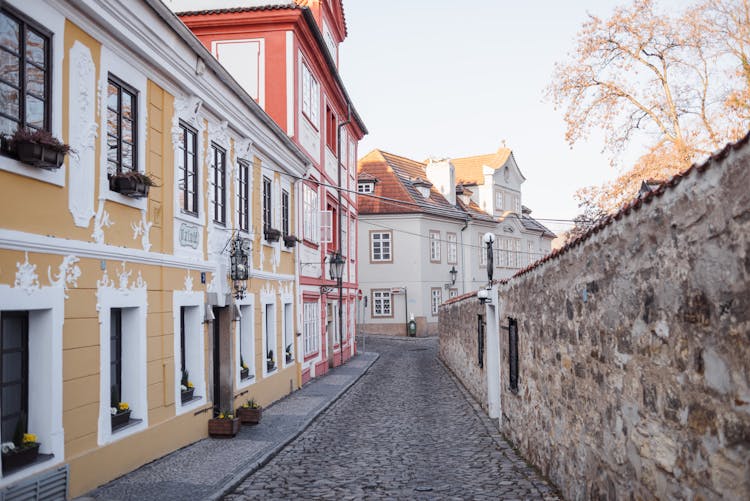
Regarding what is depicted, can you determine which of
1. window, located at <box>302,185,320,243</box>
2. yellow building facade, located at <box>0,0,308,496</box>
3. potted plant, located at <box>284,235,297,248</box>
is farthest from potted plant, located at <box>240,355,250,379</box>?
window, located at <box>302,185,320,243</box>

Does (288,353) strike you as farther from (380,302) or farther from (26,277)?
(380,302)

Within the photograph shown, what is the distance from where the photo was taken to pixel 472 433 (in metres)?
11.8

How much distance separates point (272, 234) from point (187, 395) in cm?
545

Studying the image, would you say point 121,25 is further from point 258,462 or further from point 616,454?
point 616,454

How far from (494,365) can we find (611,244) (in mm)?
7597

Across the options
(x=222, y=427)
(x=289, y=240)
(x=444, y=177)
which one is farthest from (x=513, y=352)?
(x=444, y=177)

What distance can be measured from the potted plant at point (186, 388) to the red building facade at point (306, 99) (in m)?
7.71

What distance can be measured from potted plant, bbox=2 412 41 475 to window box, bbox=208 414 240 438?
476 centimetres

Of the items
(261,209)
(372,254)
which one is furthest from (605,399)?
(372,254)

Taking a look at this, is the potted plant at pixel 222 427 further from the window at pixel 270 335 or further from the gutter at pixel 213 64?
the gutter at pixel 213 64

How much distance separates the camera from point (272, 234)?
51.0 feet

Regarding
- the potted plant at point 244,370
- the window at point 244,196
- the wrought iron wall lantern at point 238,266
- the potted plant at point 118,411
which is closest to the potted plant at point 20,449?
the potted plant at point 118,411

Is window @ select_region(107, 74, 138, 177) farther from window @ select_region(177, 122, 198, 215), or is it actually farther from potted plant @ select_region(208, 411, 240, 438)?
potted plant @ select_region(208, 411, 240, 438)

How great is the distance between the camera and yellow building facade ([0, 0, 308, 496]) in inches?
262
